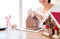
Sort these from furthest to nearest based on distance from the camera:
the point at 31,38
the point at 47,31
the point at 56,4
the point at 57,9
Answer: the point at 56,4 < the point at 57,9 < the point at 47,31 < the point at 31,38

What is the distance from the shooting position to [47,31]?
135cm

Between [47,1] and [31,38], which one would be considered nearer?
[31,38]

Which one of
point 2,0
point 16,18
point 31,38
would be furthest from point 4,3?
point 31,38

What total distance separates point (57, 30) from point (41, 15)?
58 cm

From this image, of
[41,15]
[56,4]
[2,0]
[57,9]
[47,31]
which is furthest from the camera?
[2,0]

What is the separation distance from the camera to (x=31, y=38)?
4.01ft

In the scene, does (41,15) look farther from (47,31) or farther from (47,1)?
(47,31)

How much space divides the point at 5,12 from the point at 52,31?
1.10 metres

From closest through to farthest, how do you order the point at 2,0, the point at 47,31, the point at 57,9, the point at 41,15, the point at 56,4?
the point at 47,31, the point at 57,9, the point at 56,4, the point at 41,15, the point at 2,0

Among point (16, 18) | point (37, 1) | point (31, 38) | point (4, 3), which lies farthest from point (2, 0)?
point (31, 38)

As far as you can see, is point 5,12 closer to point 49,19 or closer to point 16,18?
point 16,18

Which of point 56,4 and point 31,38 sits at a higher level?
point 56,4

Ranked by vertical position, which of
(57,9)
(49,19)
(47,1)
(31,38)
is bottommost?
(31,38)

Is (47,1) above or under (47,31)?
above
